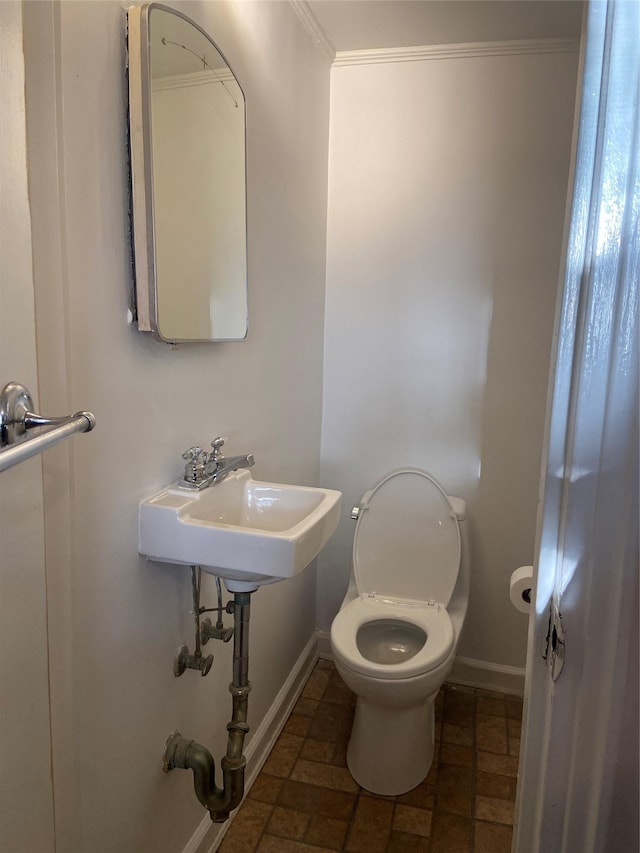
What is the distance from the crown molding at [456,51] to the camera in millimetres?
2023

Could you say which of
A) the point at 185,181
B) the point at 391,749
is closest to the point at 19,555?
the point at 185,181

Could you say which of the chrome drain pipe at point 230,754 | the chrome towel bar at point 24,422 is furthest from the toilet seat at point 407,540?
the chrome towel bar at point 24,422

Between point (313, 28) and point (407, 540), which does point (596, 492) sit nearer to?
point (407, 540)

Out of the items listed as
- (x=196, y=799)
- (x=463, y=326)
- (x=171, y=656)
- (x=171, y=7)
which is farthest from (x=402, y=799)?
(x=171, y=7)

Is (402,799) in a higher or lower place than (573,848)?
lower

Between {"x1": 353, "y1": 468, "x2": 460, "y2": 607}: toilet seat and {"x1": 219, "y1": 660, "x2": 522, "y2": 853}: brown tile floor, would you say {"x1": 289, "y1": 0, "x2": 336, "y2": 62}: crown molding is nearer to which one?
{"x1": 353, "y1": 468, "x2": 460, "y2": 607}: toilet seat

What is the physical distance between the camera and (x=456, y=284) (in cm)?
225

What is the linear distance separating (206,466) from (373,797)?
1.22 meters

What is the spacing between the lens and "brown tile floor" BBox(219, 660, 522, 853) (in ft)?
5.61

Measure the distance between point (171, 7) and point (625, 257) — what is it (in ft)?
3.49

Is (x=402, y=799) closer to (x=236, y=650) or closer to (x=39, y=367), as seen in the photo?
(x=236, y=650)

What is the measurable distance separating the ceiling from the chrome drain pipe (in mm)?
1780

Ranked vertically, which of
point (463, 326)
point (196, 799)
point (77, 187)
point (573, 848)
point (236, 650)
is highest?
point (77, 187)

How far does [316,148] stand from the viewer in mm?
2160
